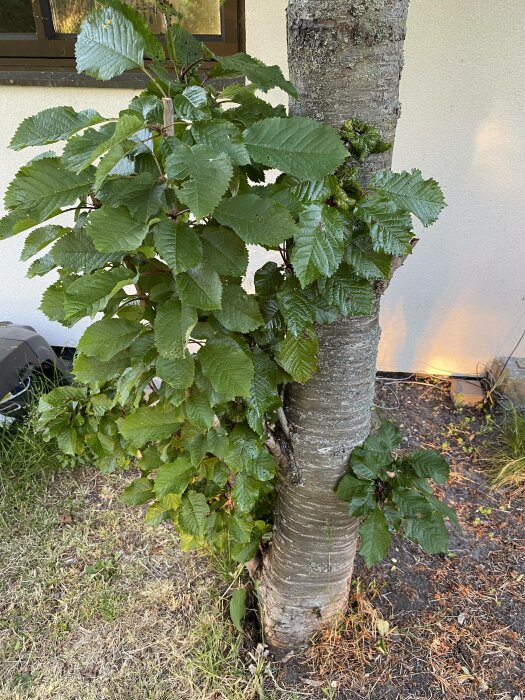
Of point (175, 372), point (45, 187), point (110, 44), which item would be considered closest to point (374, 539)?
point (175, 372)

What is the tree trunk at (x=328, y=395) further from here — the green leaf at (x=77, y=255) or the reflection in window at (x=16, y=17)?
the reflection in window at (x=16, y=17)

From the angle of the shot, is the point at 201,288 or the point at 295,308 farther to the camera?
the point at 295,308

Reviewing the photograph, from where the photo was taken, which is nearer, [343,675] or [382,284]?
[382,284]

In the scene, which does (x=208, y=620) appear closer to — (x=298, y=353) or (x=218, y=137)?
(x=298, y=353)

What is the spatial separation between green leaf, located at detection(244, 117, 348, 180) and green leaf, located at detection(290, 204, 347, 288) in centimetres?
8

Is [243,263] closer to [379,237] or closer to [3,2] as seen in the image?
[379,237]

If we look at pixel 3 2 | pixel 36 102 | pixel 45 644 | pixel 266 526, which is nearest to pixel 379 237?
pixel 266 526

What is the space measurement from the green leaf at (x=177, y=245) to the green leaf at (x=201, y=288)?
0.17 feet

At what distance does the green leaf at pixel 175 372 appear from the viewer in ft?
3.00

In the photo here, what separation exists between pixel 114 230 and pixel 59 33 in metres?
2.22

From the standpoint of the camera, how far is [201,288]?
809 millimetres

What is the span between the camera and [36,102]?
8.18ft

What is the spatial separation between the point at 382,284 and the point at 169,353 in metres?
0.52

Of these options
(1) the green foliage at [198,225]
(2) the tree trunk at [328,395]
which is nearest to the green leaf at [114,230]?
(1) the green foliage at [198,225]
